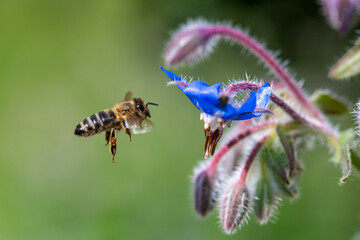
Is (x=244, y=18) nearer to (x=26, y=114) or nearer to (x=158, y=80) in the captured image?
(x=158, y=80)

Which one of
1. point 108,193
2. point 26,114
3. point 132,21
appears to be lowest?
point 108,193

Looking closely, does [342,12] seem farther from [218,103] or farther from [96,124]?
[96,124]

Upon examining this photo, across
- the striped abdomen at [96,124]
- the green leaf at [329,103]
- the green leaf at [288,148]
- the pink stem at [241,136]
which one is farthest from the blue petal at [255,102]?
the green leaf at [329,103]

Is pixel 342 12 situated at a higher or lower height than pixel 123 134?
lower

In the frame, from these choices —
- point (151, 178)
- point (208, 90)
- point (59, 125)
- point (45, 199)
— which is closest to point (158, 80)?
point (59, 125)

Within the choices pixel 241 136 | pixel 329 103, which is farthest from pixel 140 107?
pixel 329 103
